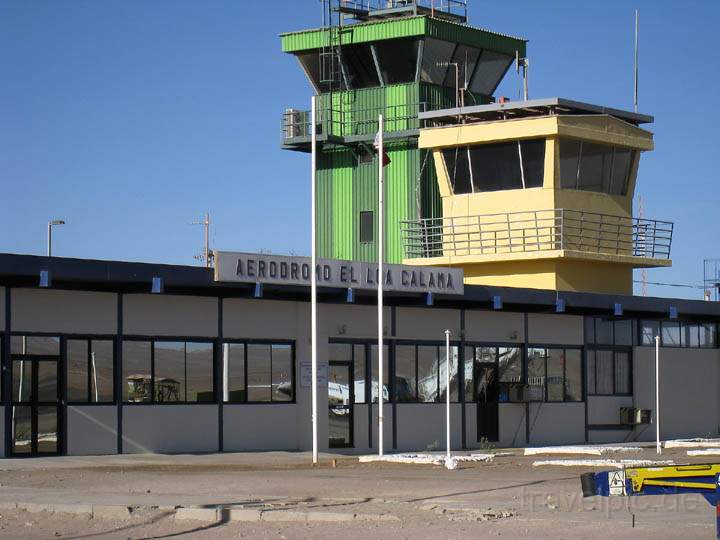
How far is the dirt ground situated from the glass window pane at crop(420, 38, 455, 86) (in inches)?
704

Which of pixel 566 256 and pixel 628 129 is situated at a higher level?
pixel 628 129

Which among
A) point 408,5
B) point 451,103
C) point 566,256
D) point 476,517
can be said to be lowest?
point 476,517

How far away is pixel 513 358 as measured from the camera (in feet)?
118

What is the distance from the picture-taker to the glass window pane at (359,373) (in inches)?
1261

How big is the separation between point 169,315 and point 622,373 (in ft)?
54.4

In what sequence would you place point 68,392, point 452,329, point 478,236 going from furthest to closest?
point 478,236
point 452,329
point 68,392

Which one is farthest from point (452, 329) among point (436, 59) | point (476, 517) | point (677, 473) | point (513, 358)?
point (677, 473)

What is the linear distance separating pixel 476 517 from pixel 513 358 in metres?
20.7

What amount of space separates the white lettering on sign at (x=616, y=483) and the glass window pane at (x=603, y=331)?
27.4 meters

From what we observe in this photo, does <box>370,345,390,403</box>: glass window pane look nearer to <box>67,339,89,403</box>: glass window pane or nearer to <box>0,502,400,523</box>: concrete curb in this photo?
<box>67,339,89,403</box>: glass window pane

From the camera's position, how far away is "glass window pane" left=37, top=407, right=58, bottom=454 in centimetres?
2642

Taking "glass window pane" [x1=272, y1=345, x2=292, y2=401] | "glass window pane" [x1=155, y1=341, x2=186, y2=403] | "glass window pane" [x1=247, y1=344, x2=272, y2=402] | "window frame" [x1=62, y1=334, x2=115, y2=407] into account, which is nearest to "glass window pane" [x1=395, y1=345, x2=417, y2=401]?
"glass window pane" [x1=272, y1=345, x2=292, y2=401]

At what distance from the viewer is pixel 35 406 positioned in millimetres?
26266

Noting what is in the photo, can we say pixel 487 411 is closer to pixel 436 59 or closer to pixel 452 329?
pixel 452 329
